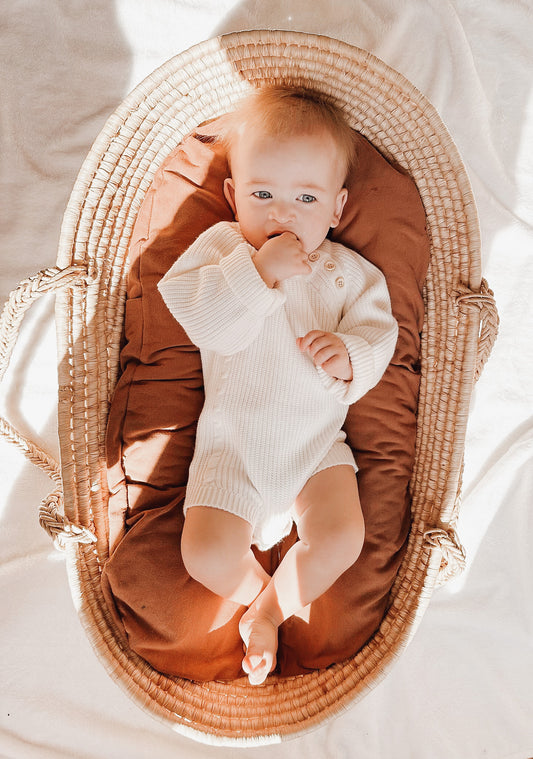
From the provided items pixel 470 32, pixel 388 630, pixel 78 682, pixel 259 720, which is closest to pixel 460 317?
pixel 388 630

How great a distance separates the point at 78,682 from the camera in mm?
1534

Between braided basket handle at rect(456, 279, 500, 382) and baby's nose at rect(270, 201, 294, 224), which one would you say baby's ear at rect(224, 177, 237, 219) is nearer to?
baby's nose at rect(270, 201, 294, 224)

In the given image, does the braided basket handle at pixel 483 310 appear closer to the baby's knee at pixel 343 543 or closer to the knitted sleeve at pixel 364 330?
the knitted sleeve at pixel 364 330

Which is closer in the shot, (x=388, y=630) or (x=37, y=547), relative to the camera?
(x=388, y=630)

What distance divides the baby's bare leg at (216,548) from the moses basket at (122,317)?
8.9 inches

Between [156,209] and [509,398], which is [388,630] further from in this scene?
[156,209]

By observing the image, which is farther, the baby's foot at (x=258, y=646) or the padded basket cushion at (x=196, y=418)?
the padded basket cushion at (x=196, y=418)

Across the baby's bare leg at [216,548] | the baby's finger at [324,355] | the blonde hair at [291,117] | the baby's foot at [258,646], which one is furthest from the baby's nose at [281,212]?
the baby's foot at [258,646]

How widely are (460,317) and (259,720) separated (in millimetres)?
890

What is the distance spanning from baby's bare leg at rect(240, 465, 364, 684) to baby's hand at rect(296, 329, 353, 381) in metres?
0.23

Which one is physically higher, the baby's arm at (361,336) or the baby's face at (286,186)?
the baby's face at (286,186)

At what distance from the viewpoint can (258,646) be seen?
1152mm

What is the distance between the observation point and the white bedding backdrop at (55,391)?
1504mm

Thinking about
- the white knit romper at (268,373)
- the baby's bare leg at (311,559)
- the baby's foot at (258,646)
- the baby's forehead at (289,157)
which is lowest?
the baby's foot at (258,646)
